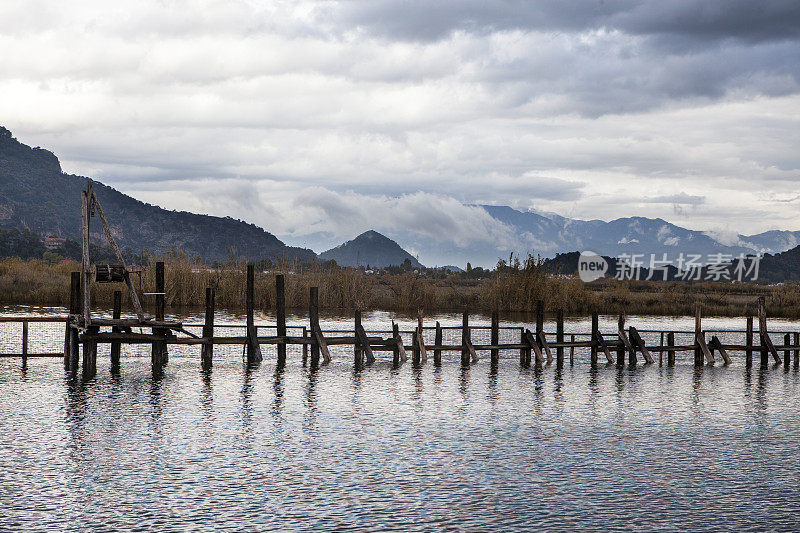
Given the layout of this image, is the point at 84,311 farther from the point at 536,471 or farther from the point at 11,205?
the point at 11,205

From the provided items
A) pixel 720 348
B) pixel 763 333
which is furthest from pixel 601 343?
pixel 763 333

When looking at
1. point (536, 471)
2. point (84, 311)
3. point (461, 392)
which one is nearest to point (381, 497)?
point (536, 471)

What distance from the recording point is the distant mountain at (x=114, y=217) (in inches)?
6038

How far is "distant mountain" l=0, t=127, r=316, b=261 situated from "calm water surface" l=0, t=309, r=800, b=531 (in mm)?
132735

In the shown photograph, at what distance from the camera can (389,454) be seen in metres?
15.5

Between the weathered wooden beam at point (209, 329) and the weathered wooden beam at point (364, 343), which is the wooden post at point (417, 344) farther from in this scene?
the weathered wooden beam at point (209, 329)

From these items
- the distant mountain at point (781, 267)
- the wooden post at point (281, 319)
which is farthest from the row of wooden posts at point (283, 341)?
the distant mountain at point (781, 267)

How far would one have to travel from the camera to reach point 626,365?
32094mm

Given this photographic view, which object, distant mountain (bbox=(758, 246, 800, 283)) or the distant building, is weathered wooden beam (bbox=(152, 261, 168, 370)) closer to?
the distant building

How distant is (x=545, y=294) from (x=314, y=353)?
80.8 ft

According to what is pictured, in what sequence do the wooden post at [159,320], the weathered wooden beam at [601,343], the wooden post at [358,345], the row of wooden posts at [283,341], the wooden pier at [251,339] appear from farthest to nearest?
the weathered wooden beam at [601,343] < the wooden post at [358,345] < the wooden post at [159,320] < the row of wooden posts at [283,341] < the wooden pier at [251,339]

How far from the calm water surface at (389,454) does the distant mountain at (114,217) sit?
133m

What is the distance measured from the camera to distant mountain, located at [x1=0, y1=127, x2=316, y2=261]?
15338cm

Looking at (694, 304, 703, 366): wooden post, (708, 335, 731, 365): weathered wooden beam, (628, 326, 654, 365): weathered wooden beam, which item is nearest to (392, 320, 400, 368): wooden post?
(628, 326, 654, 365): weathered wooden beam
